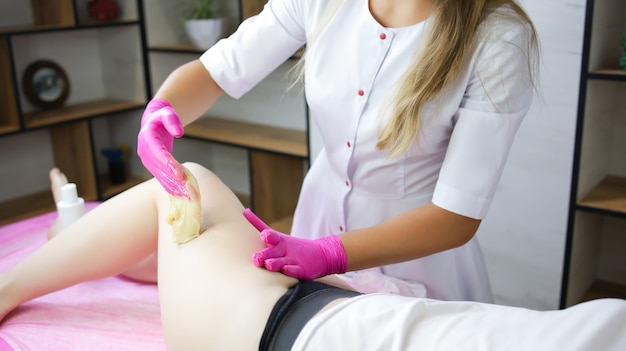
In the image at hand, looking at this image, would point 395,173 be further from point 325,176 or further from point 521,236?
point 521,236

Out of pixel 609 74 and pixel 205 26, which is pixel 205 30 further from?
pixel 609 74

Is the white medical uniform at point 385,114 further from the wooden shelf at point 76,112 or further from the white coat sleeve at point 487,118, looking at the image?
the wooden shelf at point 76,112

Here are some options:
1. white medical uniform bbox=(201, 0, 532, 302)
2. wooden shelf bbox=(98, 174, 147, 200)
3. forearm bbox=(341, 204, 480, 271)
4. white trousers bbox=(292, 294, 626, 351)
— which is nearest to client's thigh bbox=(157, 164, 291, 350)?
white trousers bbox=(292, 294, 626, 351)

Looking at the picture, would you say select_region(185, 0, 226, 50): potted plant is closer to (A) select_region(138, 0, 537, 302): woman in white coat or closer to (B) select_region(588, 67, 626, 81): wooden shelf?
(A) select_region(138, 0, 537, 302): woman in white coat

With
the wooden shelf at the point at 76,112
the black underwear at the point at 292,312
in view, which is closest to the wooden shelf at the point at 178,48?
the wooden shelf at the point at 76,112

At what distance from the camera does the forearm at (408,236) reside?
1.24 meters

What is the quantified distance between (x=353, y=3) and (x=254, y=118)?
188cm

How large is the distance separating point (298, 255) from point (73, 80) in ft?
8.43

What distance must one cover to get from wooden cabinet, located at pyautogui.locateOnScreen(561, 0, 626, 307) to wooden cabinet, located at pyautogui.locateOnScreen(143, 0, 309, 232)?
1.19 m

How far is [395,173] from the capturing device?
1.38 meters

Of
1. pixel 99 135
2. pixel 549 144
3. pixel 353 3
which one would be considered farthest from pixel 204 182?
pixel 99 135

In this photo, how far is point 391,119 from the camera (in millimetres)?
1263

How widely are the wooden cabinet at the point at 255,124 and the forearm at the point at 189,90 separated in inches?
49.6

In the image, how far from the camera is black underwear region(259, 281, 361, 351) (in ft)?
2.93
